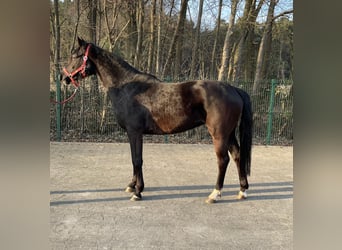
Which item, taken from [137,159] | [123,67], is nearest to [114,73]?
[123,67]

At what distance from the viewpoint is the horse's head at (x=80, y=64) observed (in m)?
4.07

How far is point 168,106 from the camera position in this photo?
3.88 metres

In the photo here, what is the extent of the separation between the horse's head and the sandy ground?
1.54m

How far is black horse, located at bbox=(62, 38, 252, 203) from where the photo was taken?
12.5 feet

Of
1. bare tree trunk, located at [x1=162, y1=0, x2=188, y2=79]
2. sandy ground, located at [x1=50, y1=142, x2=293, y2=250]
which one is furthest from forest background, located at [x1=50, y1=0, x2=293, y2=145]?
sandy ground, located at [x1=50, y1=142, x2=293, y2=250]

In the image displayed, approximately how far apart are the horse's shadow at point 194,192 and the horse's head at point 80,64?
154 cm

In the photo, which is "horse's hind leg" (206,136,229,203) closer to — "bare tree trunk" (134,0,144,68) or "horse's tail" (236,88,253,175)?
"horse's tail" (236,88,253,175)

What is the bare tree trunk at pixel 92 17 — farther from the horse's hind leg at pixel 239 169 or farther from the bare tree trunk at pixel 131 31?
the horse's hind leg at pixel 239 169

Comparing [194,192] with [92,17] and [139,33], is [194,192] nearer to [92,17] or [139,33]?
[139,33]

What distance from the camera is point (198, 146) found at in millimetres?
8398

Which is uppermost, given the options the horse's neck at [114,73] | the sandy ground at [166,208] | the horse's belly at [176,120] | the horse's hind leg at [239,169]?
the horse's neck at [114,73]

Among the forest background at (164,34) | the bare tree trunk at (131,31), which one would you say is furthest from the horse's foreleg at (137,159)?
the bare tree trunk at (131,31)

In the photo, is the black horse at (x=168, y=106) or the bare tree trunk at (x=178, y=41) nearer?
the black horse at (x=168, y=106)
